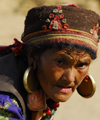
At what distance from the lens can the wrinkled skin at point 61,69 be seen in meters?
2.35

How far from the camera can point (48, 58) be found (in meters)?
2.37

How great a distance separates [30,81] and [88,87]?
0.68 metres

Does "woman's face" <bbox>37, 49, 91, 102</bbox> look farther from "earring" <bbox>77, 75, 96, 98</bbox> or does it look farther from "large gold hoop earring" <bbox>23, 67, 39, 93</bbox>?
"earring" <bbox>77, 75, 96, 98</bbox>

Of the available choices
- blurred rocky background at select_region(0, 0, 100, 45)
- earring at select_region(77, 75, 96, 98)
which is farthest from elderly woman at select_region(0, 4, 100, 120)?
blurred rocky background at select_region(0, 0, 100, 45)

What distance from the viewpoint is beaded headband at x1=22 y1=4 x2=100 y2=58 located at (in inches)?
90.8

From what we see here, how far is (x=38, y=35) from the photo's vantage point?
2.36 metres

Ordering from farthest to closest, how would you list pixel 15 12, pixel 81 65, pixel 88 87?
pixel 15 12, pixel 88 87, pixel 81 65

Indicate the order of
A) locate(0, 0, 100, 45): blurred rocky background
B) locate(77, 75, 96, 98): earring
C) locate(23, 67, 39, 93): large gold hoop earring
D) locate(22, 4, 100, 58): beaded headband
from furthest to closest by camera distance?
locate(0, 0, 100, 45): blurred rocky background < locate(77, 75, 96, 98): earring < locate(23, 67, 39, 93): large gold hoop earring < locate(22, 4, 100, 58): beaded headband

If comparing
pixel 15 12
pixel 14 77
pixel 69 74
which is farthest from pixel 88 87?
pixel 15 12

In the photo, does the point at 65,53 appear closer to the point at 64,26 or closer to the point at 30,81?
the point at 64,26

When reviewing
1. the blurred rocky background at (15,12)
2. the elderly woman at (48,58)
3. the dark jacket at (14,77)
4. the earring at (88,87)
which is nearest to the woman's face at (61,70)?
the elderly woman at (48,58)

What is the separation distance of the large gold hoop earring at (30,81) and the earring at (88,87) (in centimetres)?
55

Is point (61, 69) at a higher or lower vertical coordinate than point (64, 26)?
lower

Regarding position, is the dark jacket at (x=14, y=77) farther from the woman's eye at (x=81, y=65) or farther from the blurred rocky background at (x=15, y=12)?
the blurred rocky background at (x=15, y=12)
